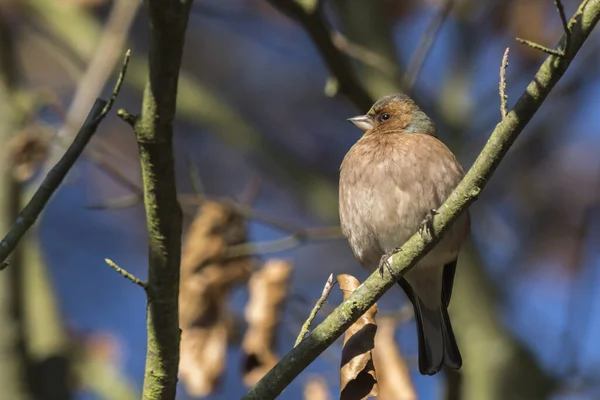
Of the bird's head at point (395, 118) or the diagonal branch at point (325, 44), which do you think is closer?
the diagonal branch at point (325, 44)

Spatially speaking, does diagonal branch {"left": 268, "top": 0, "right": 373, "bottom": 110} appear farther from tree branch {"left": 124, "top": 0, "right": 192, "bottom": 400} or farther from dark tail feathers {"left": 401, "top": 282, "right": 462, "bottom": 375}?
tree branch {"left": 124, "top": 0, "right": 192, "bottom": 400}

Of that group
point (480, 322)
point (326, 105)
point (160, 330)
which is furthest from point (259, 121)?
point (160, 330)

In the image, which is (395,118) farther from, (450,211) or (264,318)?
(450,211)

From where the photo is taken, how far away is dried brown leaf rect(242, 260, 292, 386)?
4207mm

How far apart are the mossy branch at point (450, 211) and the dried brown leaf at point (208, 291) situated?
1.32 metres

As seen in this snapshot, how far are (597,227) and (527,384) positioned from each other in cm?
345

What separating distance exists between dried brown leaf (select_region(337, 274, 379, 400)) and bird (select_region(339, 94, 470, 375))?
960 mm

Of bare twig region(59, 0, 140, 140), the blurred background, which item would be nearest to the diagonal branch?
the blurred background

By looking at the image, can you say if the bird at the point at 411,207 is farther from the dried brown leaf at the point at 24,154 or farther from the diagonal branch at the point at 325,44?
the dried brown leaf at the point at 24,154

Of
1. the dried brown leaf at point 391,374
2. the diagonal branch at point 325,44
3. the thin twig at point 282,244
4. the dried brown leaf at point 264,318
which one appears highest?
the diagonal branch at point 325,44

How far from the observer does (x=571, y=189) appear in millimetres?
8570

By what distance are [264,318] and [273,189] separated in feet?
17.8

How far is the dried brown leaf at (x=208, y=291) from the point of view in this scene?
4344mm

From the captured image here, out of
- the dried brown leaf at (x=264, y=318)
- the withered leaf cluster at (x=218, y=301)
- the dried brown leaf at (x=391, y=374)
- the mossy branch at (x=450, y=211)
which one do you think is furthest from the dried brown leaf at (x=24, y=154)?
the mossy branch at (x=450, y=211)
